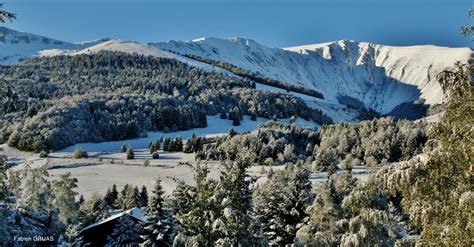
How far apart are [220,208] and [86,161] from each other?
106515 mm

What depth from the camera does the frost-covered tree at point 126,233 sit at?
3381 centimetres

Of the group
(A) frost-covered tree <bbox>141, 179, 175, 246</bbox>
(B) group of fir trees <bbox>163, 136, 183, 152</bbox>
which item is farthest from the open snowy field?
(A) frost-covered tree <bbox>141, 179, 175, 246</bbox>

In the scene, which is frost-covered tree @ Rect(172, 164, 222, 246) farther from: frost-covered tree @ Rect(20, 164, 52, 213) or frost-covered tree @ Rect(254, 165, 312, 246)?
frost-covered tree @ Rect(20, 164, 52, 213)

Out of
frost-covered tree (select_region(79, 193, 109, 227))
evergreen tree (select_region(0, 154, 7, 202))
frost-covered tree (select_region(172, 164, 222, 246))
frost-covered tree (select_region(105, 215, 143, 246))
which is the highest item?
evergreen tree (select_region(0, 154, 7, 202))

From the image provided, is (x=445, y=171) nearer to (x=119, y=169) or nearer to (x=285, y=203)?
(x=285, y=203)

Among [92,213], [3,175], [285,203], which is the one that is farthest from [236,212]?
[92,213]

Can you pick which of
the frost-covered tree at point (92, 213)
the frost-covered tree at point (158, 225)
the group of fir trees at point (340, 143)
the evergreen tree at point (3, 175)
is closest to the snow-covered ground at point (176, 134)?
the group of fir trees at point (340, 143)

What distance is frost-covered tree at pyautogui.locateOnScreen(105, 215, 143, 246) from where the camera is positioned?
3381 centimetres

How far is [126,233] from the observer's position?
34.2 metres

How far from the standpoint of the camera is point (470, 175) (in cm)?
811

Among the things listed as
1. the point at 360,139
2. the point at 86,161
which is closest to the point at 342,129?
the point at 360,139

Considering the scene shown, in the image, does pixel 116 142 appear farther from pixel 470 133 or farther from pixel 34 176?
pixel 470 133

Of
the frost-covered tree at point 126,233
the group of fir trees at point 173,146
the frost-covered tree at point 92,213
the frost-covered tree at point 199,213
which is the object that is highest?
the frost-covered tree at point 199,213

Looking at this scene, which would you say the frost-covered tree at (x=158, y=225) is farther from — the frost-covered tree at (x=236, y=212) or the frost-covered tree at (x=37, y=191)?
the frost-covered tree at (x=37, y=191)
